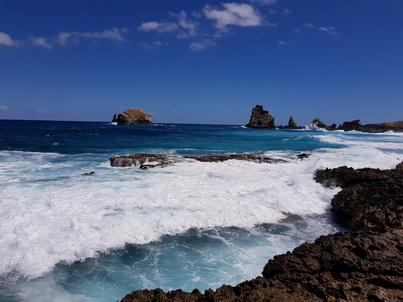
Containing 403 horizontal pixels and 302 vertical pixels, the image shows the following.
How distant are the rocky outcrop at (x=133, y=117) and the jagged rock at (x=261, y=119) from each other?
3905 cm

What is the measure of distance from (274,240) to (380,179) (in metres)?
4.67

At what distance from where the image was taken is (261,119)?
316 feet

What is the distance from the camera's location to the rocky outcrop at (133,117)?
97688 millimetres

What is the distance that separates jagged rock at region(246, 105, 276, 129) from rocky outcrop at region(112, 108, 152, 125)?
39.1 m

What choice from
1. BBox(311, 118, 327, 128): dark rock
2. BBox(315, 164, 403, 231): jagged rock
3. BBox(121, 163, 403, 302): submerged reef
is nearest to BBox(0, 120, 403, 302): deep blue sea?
BBox(315, 164, 403, 231): jagged rock

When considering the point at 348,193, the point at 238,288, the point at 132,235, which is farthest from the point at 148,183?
the point at 238,288

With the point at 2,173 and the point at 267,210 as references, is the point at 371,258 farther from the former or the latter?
the point at 2,173

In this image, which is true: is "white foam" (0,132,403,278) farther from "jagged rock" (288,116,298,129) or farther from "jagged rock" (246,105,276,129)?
"jagged rock" (288,116,298,129)

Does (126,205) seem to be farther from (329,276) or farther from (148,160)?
(148,160)

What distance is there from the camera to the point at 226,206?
8586 mm

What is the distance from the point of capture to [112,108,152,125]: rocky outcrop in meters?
97.7

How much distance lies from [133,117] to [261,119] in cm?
4589

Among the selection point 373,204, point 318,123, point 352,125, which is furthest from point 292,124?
point 373,204

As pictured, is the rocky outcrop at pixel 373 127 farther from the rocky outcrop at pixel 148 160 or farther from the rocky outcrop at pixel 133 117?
the rocky outcrop at pixel 148 160
